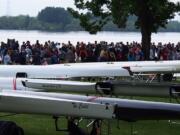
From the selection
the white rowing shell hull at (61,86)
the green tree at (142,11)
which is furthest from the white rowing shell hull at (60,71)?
the green tree at (142,11)

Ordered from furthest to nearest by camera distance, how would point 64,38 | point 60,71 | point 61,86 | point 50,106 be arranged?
point 64,38 < point 60,71 < point 61,86 < point 50,106

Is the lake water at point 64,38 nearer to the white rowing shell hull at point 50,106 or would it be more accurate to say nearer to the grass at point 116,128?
the grass at point 116,128

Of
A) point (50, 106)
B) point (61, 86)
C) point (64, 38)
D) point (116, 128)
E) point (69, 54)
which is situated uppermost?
point (50, 106)

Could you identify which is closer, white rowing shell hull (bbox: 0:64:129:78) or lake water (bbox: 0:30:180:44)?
white rowing shell hull (bbox: 0:64:129:78)

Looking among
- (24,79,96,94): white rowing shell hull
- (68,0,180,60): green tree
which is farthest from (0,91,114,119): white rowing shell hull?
(68,0,180,60): green tree

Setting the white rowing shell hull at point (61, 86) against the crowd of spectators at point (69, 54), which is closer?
the white rowing shell hull at point (61, 86)

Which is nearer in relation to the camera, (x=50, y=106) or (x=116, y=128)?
(x=50, y=106)

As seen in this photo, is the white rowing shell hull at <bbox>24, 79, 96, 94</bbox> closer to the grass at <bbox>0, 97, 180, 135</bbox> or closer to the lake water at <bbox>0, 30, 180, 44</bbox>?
the grass at <bbox>0, 97, 180, 135</bbox>

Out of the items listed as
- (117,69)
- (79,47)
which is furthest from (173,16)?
(117,69)

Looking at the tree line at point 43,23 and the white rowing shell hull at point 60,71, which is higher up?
the tree line at point 43,23

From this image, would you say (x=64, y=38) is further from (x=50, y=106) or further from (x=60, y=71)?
(x=50, y=106)

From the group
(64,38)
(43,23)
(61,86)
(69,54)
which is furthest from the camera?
(43,23)

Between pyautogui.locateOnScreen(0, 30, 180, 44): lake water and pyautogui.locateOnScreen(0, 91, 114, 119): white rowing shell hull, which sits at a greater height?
pyautogui.locateOnScreen(0, 91, 114, 119): white rowing shell hull

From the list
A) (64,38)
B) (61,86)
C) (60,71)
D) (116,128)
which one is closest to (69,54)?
(60,71)
